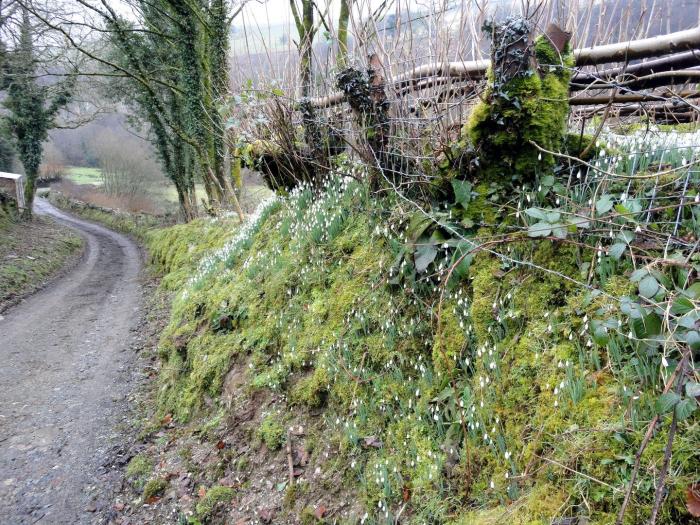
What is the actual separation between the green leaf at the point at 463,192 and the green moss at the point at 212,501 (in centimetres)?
300

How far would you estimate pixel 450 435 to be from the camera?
2453 millimetres

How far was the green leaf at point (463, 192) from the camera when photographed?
10.1 feet

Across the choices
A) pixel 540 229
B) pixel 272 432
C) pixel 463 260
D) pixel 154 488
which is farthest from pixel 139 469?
pixel 540 229

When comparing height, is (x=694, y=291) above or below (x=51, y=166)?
above

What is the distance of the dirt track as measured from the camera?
14.8 feet

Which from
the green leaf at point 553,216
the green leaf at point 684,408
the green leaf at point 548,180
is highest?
the green leaf at point 548,180

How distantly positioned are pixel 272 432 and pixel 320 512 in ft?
3.33

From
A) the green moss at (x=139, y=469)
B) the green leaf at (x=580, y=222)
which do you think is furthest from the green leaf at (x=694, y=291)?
the green moss at (x=139, y=469)

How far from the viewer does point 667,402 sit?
150cm

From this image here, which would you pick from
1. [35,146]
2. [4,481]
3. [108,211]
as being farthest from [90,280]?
[108,211]

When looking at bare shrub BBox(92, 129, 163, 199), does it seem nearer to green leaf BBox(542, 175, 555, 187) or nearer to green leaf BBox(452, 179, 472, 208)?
green leaf BBox(452, 179, 472, 208)

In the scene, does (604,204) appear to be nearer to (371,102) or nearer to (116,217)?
(371,102)

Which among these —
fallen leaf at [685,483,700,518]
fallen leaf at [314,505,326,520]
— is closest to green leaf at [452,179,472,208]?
fallen leaf at [685,483,700,518]

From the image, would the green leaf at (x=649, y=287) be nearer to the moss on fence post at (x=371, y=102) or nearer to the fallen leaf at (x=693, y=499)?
the fallen leaf at (x=693, y=499)
